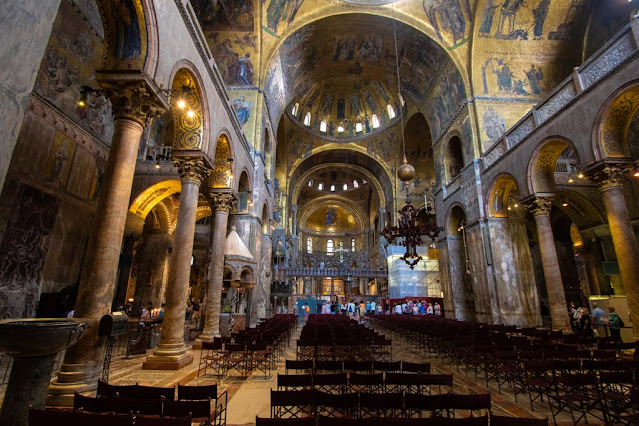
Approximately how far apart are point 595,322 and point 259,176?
42.4ft

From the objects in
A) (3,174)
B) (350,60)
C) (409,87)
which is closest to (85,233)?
(3,174)

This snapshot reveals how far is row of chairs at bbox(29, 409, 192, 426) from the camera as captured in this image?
1992 millimetres

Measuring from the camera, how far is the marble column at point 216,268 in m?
8.87

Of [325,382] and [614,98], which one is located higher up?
[614,98]

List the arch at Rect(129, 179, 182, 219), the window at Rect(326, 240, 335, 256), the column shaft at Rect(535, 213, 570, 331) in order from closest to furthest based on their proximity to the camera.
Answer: the column shaft at Rect(535, 213, 570, 331) → the arch at Rect(129, 179, 182, 219) → the window at Rect(326, 240, 335, 256)

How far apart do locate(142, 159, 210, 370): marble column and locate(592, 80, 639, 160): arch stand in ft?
32.4

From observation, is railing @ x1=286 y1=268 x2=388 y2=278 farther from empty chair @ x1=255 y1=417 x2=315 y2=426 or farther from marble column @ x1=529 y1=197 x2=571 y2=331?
empty chair @ x1=255 y1=417 x2=315 y2=426

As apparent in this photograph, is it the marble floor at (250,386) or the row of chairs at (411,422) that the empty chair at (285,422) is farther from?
the marble floor at (250,386)

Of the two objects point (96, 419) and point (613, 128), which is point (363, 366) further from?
point (613, 128)

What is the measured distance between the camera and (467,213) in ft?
46.9

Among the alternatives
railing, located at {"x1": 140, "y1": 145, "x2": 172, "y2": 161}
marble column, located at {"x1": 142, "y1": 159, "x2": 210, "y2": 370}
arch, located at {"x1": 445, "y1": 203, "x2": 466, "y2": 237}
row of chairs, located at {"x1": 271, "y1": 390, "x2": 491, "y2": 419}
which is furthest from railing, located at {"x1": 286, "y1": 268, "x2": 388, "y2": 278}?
row of chairs, located at {"x1": 271, "y1": 390, "x2": 491, "y2": 419}

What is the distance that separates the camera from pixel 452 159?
17.4 meters

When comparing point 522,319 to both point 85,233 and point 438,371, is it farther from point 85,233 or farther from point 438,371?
point 85,233

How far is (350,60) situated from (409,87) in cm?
404
